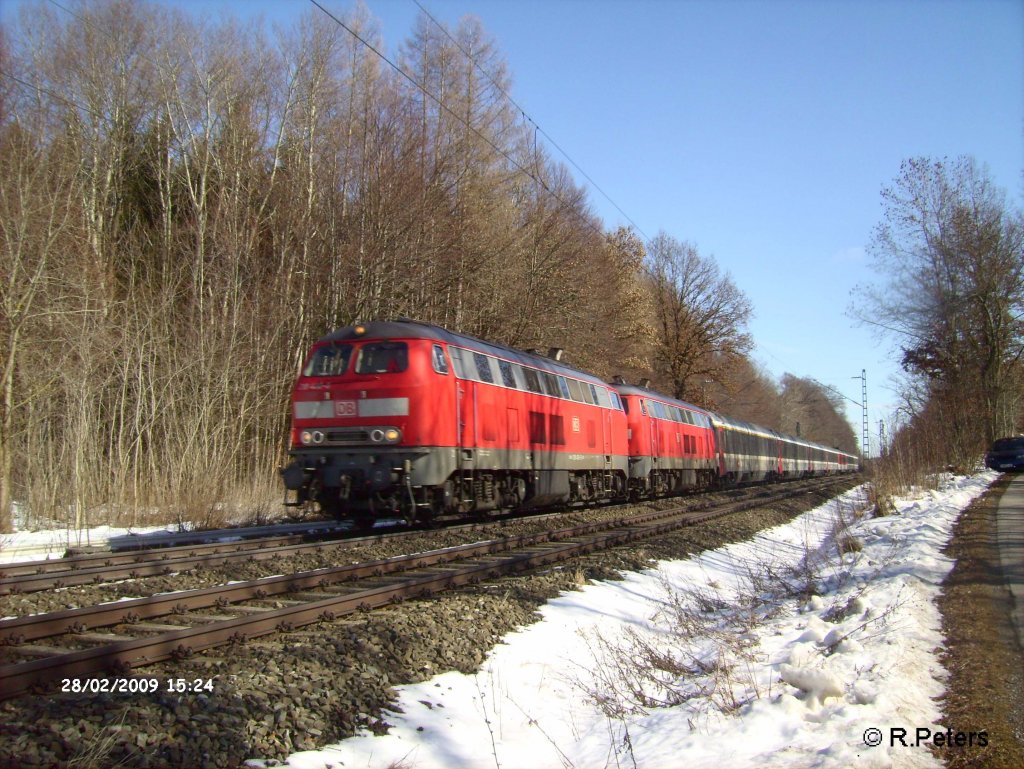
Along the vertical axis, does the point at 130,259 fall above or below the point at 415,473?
above

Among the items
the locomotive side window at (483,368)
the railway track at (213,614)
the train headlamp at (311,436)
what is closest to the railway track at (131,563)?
the train headlamp at (311,436)

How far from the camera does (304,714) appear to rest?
15.1 ft

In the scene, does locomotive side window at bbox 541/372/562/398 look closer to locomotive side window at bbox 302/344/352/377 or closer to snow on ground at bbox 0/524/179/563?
locomotive side window at bbox 302/344/352/377

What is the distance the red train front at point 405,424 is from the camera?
1160 cm

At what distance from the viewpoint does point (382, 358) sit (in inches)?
477

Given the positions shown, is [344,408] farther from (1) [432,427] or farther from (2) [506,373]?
(2) [506,373]

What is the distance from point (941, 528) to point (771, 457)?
3022cm

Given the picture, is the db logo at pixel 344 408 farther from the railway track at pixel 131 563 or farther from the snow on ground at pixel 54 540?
the snow on ground at pixel 54 540

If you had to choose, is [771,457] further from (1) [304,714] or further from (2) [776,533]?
(1) [304,714]

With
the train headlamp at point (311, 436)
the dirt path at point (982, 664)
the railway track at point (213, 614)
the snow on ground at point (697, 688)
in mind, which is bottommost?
the snow on ground at point (697, 688)

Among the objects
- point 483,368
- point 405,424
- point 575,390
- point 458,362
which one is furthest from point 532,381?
point 405,424

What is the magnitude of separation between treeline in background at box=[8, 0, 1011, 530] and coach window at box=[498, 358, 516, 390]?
5997 millimetres

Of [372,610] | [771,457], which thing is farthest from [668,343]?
[372,610]

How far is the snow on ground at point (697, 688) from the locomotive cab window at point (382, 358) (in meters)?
4.72
